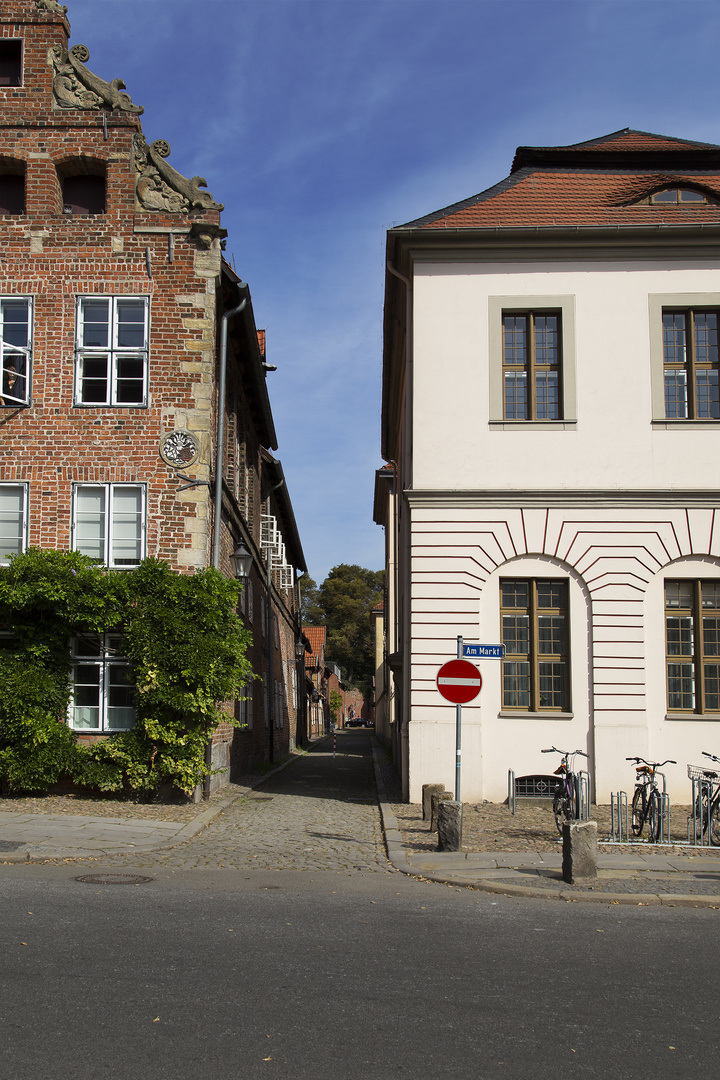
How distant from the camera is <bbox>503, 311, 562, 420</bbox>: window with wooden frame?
16.9 metres

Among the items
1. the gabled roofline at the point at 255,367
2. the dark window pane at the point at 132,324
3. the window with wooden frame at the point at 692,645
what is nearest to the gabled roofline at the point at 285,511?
the gabled roofline at the point at 255,367

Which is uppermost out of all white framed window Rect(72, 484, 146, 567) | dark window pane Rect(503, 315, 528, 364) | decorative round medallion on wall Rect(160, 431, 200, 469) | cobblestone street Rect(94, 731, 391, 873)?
dark window pane Rect(503, 315, 528, 364)

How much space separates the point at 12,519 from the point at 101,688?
3.25 m

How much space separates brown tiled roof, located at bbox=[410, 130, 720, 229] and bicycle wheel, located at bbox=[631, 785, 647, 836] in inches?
373

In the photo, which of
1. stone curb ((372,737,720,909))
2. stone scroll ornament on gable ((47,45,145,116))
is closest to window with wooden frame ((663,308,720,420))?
stone curb ((372,737,720,909))

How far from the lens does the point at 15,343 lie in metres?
16.9

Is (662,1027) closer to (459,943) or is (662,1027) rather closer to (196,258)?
(459,943)

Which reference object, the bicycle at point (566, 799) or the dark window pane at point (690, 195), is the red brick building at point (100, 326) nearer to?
the bicycle at point (566, 799)

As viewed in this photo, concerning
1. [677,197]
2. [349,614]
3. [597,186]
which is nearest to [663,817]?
[677,197]

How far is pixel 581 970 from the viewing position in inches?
255

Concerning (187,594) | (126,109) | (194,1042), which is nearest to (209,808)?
(187,594)

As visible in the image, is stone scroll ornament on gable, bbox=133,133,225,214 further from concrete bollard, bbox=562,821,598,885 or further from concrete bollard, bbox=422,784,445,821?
concrete bollard, bbox=562,821,598,885

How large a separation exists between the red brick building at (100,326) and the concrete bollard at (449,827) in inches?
245

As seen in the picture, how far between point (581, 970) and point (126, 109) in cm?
1572
